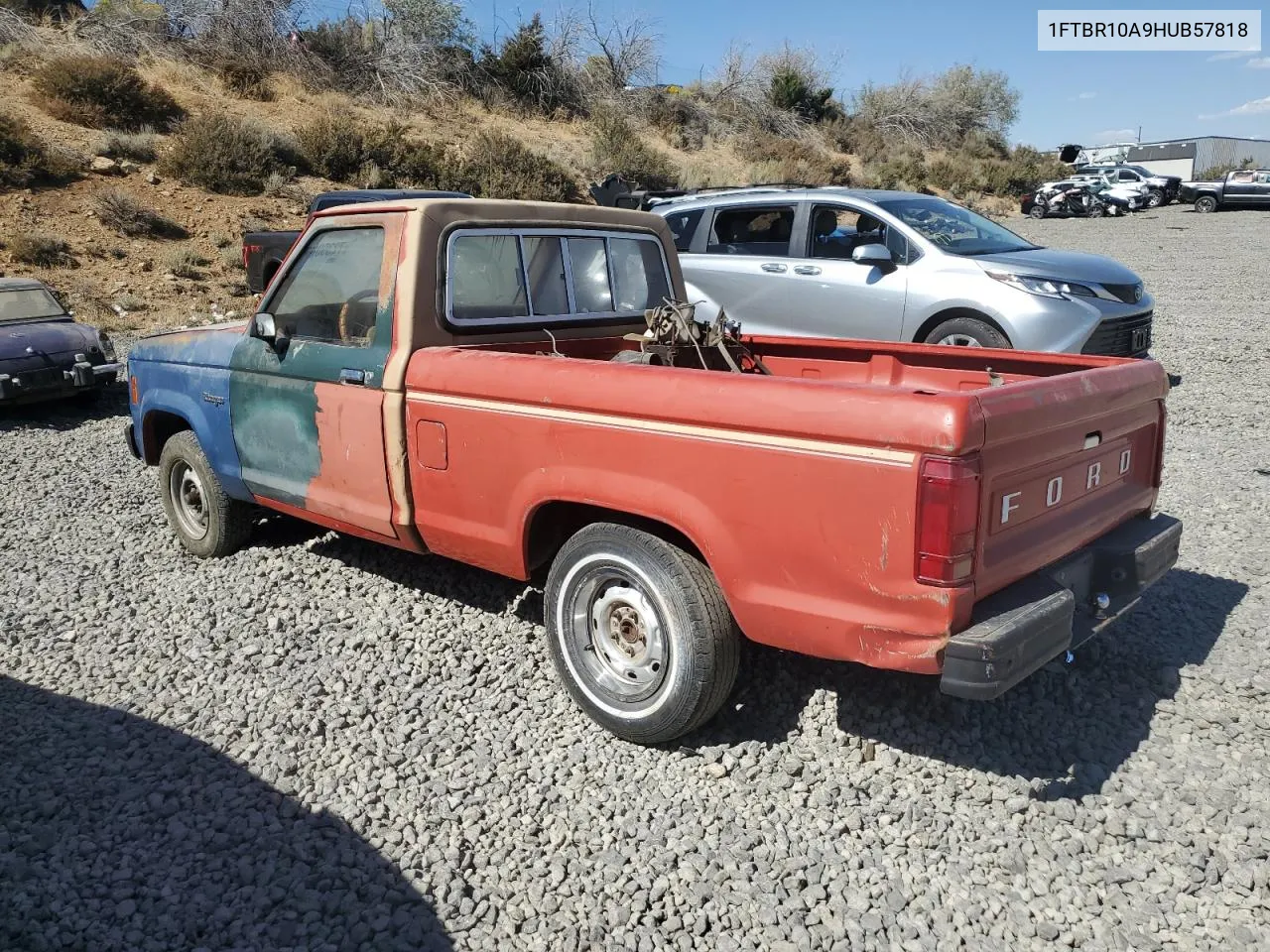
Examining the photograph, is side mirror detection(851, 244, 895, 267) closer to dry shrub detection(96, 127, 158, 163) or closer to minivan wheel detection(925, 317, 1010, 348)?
minivan wheel detection(925, 317, 1010, 348)

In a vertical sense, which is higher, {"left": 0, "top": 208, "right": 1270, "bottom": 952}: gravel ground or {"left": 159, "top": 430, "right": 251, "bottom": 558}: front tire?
{"left": 159, "top": 430, "right": 251, "bottom": 558}: front tire

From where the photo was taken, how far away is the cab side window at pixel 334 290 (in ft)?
13.8

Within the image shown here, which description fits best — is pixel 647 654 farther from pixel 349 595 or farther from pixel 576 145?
pixel 576 145

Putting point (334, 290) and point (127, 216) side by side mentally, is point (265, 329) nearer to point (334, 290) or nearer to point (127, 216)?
point (334, 290)

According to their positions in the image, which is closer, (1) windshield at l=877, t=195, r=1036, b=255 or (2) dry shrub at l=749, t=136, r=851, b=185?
(1) windshield at l=877, t=195, r=1036, b=255

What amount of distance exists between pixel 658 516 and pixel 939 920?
1411 mm

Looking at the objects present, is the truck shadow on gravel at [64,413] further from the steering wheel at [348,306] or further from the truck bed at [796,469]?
the truck bed at [796,469]

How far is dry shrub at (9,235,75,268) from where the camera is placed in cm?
1528

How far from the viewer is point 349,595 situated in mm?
4840

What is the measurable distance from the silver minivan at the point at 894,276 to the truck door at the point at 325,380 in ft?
15.3

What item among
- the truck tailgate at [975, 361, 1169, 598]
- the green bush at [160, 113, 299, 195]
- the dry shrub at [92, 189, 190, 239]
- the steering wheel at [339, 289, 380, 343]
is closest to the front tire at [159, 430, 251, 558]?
the steering wheel at [339, 289, 380, 343]

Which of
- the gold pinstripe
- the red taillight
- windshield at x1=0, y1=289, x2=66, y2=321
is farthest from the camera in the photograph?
windshield at x1=0, y1=289, x2=66, y2=321

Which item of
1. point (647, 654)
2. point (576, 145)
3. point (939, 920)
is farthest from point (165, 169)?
point (939, 920)

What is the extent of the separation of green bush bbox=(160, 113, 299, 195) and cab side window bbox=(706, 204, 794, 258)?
14317 mm
